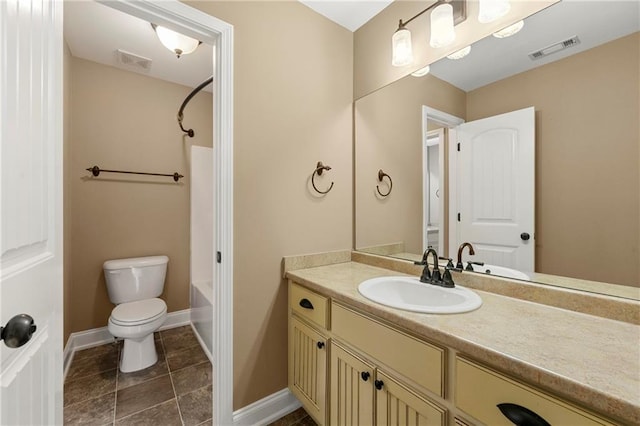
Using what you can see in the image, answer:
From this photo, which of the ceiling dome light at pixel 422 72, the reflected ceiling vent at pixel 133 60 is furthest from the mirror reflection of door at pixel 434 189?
the reflected ceiling vent at pixel 133 60

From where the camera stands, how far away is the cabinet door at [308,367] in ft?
4.27

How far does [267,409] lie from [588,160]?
6.29ft

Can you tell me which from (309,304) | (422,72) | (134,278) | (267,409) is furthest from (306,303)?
(134,278)

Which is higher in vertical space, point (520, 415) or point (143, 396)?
point (520, 415)

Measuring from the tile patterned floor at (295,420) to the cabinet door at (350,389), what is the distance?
37cm

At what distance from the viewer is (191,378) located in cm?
191

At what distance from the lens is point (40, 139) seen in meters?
0.73

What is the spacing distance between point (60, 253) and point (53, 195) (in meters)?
0.20

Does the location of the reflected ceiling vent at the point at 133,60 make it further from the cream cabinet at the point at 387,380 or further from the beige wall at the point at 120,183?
the cream cabinet at the point at 387,380

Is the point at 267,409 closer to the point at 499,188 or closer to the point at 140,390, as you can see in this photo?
the point at 140,390

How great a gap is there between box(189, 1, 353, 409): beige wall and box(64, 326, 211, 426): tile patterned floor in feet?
1.56

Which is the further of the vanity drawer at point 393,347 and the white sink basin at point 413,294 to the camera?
the white sink basin at point 413,294

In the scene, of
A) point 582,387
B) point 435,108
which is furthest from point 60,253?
point 435,108

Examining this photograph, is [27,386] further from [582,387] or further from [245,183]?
[582,387]
